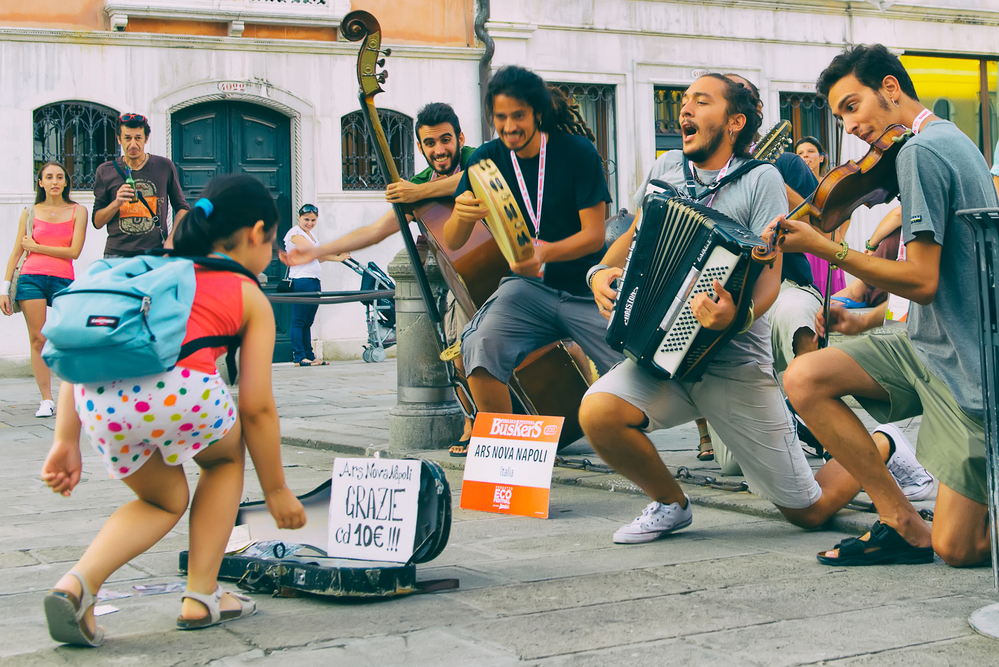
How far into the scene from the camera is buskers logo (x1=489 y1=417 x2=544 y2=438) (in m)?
4.68

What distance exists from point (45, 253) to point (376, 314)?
5.29 meters

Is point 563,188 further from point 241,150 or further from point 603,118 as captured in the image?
point 603,118

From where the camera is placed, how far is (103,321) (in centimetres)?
284

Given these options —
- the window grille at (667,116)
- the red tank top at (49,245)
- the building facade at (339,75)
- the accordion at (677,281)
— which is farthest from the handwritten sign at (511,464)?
the window grille at (667,116)

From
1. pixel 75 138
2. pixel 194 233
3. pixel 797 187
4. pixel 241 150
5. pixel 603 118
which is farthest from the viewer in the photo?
pixel 603 118

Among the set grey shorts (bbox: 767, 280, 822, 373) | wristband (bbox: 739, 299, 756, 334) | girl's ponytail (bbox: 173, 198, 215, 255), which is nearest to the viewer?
girl's ponytail (bbox: 173, 198, 215, 255)

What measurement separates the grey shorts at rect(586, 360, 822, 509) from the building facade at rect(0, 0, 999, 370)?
10649 mm

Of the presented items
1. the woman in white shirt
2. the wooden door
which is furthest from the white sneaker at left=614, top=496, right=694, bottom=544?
the wooden door

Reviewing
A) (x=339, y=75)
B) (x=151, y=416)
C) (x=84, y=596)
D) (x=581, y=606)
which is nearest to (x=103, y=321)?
(x=151, y=416)

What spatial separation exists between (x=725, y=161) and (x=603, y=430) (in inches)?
44.1

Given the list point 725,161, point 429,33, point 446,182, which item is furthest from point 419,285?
point 429,33

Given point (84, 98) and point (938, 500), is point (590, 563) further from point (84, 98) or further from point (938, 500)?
point (84, 98)

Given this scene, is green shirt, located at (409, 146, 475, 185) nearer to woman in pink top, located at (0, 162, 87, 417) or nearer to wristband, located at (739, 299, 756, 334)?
wristband, located at (739, 299, 756, 334)

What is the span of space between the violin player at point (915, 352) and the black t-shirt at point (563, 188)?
1416 millimetres
